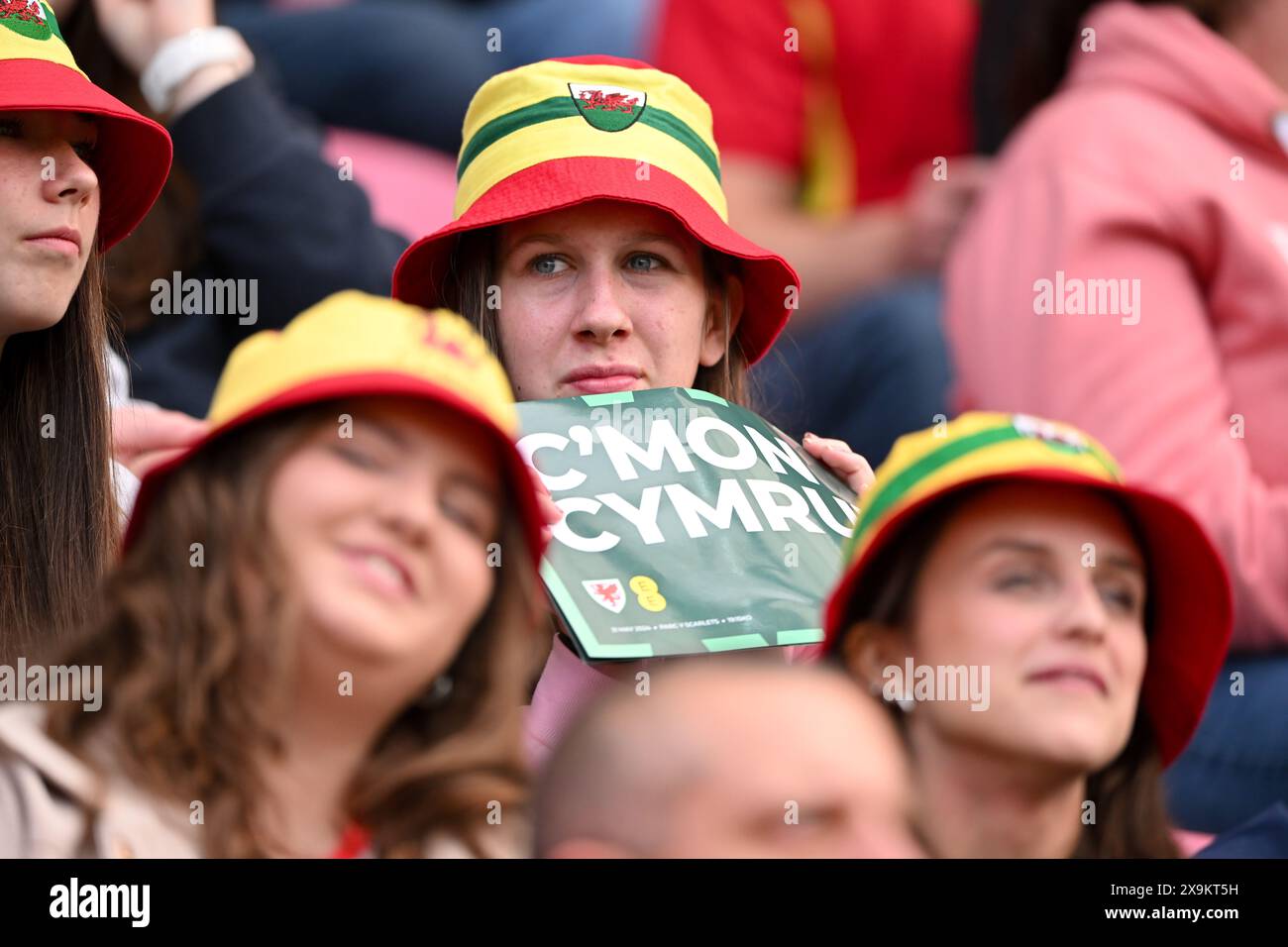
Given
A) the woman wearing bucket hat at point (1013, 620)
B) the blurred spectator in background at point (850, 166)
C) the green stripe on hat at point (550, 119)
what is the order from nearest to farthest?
1. the woman wearing bucket hat at point (1013, 620)
2. the green stripe on hat at point (550, 119)
3. the blurred spectator in background at point (850, 166)

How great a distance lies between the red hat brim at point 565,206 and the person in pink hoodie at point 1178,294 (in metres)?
0.63

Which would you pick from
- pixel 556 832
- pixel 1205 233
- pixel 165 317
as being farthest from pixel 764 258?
pixel 556 832

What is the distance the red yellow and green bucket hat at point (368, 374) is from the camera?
1.77m

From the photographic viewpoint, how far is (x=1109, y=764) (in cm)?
223

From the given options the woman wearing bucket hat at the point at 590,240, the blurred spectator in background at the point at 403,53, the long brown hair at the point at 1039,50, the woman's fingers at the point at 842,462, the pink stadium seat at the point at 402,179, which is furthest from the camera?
the blurred spectator in background at the point at 403,53

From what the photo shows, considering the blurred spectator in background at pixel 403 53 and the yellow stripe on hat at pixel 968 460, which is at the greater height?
the blurred spectator in background at pixel 403 53

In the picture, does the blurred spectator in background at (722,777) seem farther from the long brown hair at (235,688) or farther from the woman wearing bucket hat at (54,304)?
the woman wearing bucket hat at (54,304)

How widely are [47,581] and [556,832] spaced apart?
1163 mm

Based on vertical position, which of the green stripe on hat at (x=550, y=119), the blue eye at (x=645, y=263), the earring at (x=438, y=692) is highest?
the green stripe on hat at (x=550, y=119)

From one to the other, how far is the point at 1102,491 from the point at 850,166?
2659 millimetres

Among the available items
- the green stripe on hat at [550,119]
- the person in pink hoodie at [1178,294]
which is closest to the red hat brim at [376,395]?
the green stripe on hat at [550,119]

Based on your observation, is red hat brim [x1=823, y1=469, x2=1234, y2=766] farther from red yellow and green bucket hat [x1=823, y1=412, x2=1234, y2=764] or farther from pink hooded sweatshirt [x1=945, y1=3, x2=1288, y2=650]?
pink hooded sweatshirt [x1=945, y1=3, x2=1288, y2=650]

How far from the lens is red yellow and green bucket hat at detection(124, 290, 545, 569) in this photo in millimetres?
1770
